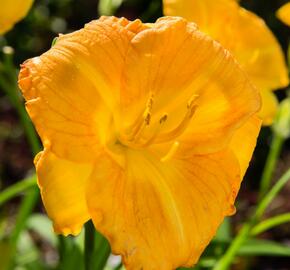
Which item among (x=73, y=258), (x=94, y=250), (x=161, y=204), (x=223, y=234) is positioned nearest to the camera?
(x=161, y=204)

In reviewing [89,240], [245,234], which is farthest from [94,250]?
[245,234]

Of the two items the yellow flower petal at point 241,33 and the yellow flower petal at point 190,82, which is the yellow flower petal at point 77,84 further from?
the yellow flower petal at point 241,33

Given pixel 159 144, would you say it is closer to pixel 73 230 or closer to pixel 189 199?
pixel 189 199

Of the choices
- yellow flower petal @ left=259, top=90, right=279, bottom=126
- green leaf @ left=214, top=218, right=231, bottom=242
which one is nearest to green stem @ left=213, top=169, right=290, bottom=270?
yellow flower petal @ left=259, top=90, right=279, bottom=126

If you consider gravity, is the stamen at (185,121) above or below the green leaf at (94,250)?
above

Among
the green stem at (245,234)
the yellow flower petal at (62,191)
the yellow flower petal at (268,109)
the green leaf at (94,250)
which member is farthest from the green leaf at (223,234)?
the yellow flower petal at (62,191)

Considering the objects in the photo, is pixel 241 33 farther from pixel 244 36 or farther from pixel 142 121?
pixel 142 121

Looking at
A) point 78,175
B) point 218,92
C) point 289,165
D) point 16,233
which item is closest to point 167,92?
point 218,92
